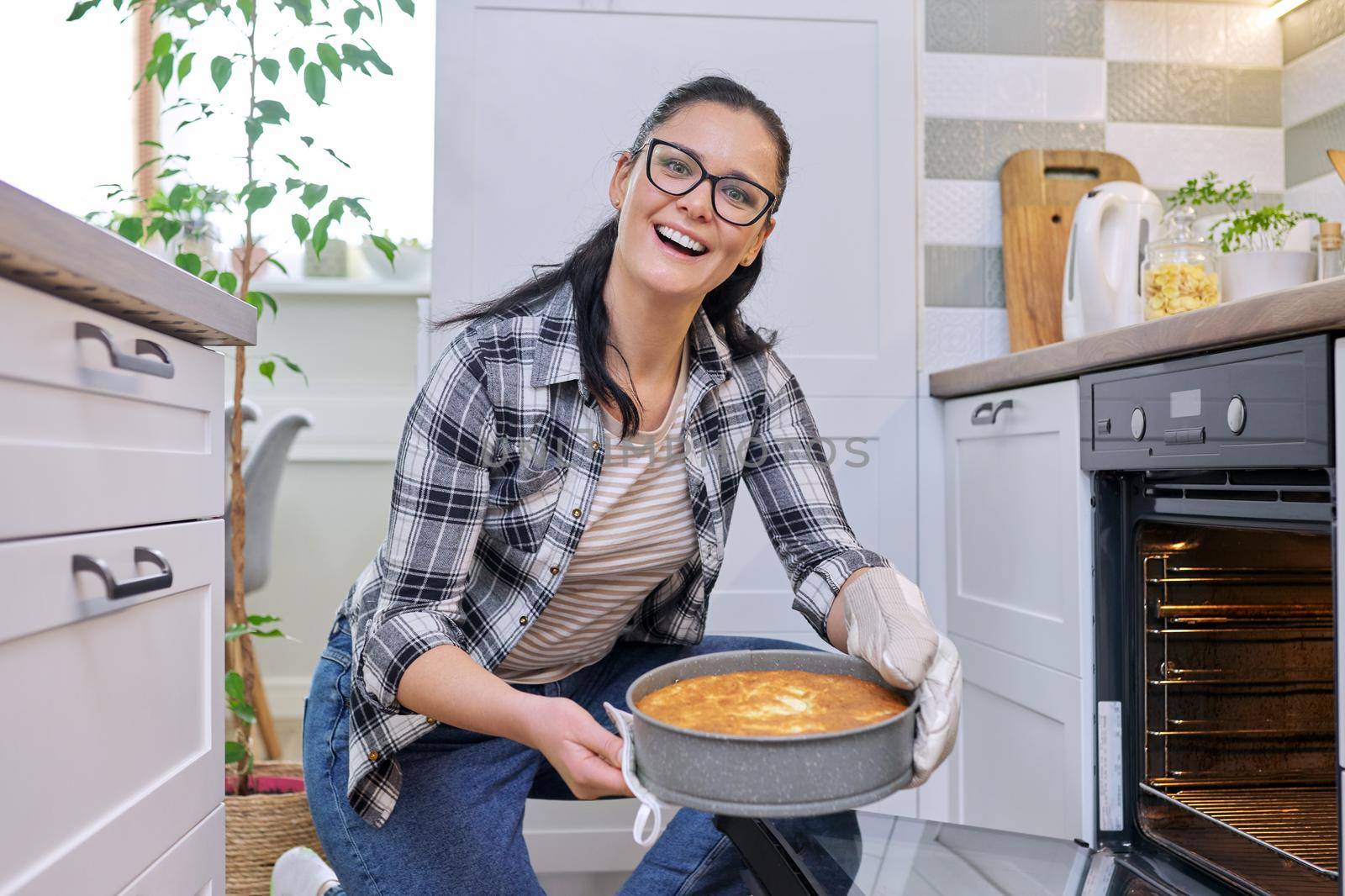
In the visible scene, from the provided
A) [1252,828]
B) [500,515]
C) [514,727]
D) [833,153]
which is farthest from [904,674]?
[833,153]

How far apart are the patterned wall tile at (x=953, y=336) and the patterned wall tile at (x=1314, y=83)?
74 cm

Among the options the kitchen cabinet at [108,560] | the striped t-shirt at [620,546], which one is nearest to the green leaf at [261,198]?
the kitchen cabinet at [108,560]

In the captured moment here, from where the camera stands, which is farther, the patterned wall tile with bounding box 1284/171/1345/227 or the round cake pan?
the patterned wall tile with bounding box 1284/171/1345/227

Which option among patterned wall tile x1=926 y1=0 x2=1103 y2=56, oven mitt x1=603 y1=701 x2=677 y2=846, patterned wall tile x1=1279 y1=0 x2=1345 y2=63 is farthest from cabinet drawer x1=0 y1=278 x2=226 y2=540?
patterned wall tile x1=1279 y1=0 x2=1345 y2=63

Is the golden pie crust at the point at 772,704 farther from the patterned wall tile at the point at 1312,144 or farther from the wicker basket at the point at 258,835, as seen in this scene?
the patterned wall tile at the point at 1312,144

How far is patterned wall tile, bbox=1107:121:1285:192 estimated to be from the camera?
2.22 meters

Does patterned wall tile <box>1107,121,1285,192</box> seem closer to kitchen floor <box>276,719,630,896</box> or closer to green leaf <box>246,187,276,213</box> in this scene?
green leaf <box>246,187,276,213</box>

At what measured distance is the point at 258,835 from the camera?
1833 mm

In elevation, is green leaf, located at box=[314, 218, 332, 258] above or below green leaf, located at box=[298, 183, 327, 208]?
below

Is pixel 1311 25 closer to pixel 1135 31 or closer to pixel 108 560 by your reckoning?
pixel 1135 31

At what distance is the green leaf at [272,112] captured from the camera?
1895 millimetres

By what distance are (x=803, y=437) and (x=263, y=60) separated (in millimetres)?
1228

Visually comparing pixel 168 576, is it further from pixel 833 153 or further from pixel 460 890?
pixel 833 153

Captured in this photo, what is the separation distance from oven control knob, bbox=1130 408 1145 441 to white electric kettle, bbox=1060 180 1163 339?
23.0 inches
